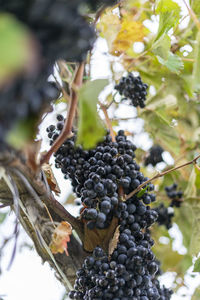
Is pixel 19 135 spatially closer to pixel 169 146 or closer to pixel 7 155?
pixel 7 155

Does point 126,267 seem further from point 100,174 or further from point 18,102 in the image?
point 18,102

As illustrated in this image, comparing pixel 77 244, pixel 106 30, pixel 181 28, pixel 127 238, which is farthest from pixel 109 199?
pixel 181 28

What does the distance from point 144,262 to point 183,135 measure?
801 mm

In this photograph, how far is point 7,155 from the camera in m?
0.47

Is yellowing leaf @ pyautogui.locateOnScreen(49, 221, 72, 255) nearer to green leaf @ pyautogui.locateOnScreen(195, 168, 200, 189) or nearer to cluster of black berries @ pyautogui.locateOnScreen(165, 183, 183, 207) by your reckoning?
green leaf @ pyautogui.locateOnScreen(195, 168, 200, 189)

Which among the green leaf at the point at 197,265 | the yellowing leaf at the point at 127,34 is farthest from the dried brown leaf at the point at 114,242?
the yellowing leaf at the point at 127,34

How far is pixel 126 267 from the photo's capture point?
0.74 metres

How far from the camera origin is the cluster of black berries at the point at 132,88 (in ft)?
4.02

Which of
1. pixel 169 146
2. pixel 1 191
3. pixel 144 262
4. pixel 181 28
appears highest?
pixel 181 28

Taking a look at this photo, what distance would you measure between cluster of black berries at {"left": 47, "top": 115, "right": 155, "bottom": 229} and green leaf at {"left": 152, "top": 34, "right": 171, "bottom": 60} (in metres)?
0.29

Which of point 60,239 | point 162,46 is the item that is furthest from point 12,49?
point 162,46

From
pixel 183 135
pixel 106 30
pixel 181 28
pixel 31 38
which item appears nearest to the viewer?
pixel 31 38

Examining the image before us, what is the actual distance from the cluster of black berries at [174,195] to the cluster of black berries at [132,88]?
372 mm

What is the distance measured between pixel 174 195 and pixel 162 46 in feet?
2.04
